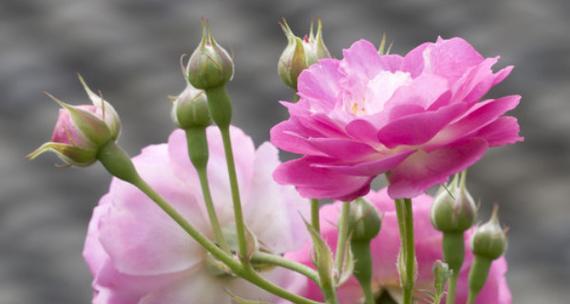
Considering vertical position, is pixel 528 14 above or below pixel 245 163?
above

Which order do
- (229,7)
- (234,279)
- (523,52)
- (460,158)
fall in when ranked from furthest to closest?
(229,7) → (523,52) → (234,279) → (460,158)

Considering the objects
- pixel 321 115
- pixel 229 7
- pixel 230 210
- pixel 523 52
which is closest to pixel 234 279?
pixel 230 210

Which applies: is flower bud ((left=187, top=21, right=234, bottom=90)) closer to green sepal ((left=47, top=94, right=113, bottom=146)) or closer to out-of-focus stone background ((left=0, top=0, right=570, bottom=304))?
green sepal ((left=47, top=94, right=113, bottom=146))

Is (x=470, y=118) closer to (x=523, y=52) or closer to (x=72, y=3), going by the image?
(x=523, y=52)

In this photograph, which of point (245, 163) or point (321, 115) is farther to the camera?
point (245, 163)

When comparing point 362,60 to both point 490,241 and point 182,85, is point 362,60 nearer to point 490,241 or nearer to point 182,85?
point 490,241

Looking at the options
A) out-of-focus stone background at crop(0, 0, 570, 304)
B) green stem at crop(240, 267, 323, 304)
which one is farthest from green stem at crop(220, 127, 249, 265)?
out-of-focus stone background at crop(0, 0, 570, 304)

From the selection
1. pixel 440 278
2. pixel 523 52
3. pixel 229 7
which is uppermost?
pixel 229 7

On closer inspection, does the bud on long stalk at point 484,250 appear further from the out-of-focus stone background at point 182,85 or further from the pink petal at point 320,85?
the out-of-focus stone background at point 182,85
